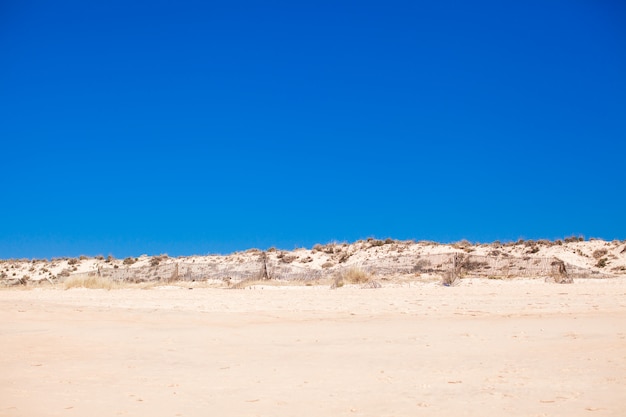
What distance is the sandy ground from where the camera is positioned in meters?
5.03

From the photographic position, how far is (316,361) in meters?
7.17

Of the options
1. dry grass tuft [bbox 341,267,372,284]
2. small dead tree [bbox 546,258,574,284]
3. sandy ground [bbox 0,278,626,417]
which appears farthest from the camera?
dry grass tuft [bbox 341,267,372,284]

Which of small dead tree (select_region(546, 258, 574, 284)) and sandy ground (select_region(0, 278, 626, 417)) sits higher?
small dead tree (select_region(546, 258, 574, 284))

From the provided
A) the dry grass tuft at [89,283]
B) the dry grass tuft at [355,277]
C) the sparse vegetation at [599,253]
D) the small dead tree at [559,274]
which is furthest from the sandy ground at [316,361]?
the sparse vegetation at [599,253]

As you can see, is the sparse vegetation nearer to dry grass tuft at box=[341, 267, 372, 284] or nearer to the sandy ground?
dry grass tuft at box=[341, 267, 372, 284]

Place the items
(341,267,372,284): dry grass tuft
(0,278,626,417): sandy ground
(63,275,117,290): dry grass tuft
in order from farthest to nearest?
(63,275,117,290): dry grass tuft < (341,267,372,284): dry grass tuft < (0,278,626,417): sandy ground

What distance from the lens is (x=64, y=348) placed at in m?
8.06

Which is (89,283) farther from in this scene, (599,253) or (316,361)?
(599,253)

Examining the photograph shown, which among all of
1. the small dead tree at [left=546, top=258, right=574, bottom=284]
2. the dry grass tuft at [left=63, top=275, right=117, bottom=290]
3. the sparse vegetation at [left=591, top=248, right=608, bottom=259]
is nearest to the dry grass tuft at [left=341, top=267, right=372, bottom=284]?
the small dead tree at [left=546, top=258, right=574, bottom=284]

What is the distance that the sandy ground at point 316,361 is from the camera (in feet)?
16.5

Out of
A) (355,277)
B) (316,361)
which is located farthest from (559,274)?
(316,361)

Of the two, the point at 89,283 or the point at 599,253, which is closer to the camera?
the point at 89,283

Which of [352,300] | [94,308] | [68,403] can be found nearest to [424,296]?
[352,300]

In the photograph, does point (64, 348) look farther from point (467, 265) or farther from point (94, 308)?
point (467, 265)
